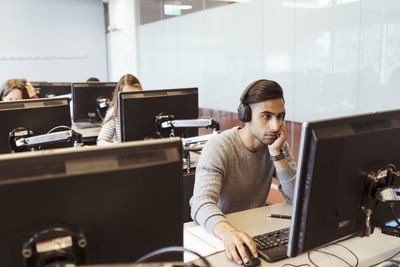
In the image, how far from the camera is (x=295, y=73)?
3656 millimetres

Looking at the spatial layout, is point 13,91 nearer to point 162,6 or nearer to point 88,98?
point 88,98

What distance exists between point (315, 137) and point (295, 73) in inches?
113

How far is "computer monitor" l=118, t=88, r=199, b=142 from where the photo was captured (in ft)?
7.61

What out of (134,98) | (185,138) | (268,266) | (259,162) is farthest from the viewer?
(185,138)

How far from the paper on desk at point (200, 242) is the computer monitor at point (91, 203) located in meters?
0.43

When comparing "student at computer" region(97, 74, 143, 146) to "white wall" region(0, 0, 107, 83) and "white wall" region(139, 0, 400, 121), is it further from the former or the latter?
"white wall" region(0, 0, 107, 83)

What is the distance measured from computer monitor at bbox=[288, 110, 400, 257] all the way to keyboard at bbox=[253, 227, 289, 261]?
250 mm

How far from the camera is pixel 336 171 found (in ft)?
3.22

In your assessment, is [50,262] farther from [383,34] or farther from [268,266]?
[383,34]

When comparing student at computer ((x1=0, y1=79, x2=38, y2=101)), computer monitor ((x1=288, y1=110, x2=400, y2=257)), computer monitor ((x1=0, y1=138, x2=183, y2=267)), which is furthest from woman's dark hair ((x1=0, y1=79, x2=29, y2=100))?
computer monitor ((x1=288, y1=110, x2=400, y2=257))

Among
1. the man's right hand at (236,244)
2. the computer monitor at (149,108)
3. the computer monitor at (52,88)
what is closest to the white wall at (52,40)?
the computer monitor at (52,88)

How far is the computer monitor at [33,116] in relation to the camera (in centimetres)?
195

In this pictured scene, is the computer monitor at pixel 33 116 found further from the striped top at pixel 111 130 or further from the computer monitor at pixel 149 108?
the striped top at pixel 111 130

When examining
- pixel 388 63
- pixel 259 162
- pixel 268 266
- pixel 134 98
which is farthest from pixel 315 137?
pixel 388 63
